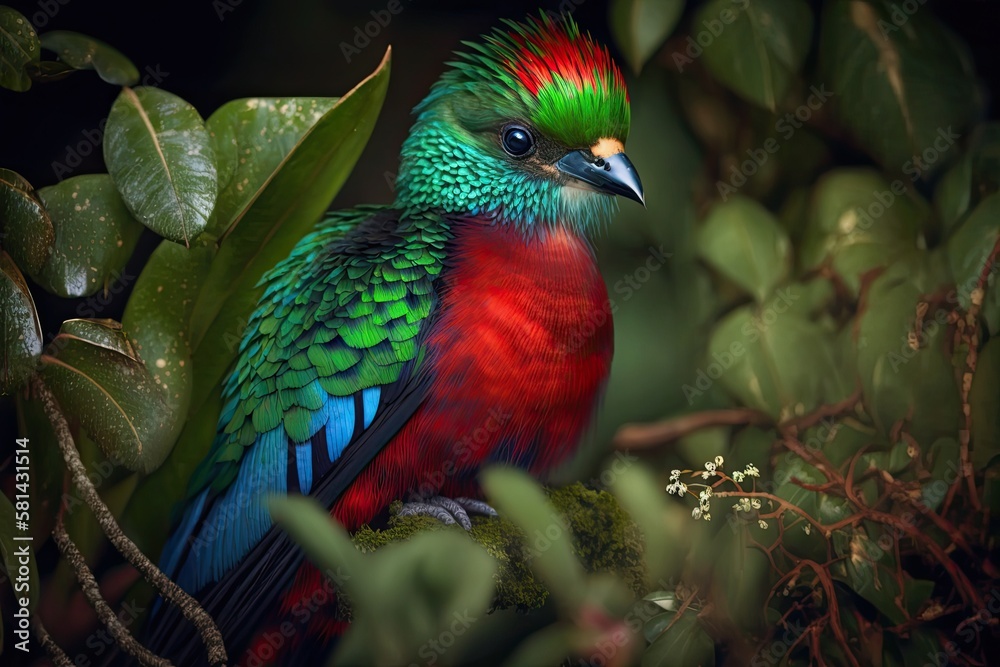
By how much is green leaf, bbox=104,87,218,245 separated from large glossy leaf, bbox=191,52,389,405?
14 cm

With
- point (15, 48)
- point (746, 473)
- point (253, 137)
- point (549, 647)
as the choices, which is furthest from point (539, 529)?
point (15, 48)

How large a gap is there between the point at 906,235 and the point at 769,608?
873 mm

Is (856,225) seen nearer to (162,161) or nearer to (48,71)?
(162,161)

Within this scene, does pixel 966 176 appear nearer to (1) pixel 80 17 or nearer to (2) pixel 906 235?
(2) pixel 906 235

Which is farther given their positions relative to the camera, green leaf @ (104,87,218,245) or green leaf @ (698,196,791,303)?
green leaf @ (698,196,791,303)

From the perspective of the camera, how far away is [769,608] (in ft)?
6.44

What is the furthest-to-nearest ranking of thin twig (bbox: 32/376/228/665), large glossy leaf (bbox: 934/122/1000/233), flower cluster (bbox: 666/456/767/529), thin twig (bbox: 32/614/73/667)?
large glossy leaf (bbox: 934/122/1000/233), flower cluster (bbox: 666/456/767/529), thin twig (bbox: 32/614/73/667), thin twig (bbox: 32/376/228/665)

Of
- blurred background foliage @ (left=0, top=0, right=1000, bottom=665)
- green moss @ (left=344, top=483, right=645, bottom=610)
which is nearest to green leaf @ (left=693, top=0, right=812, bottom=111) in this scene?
blurred background foliage @ (left=0, top=0, right=1000, bottom=665)

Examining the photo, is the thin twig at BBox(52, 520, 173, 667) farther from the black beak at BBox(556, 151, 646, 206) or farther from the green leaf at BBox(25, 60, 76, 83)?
the black beak at BBox(556, 151, 646, 206)

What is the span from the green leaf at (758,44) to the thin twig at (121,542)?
1541 mm

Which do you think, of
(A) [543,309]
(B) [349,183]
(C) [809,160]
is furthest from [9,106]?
(C) [809,160]

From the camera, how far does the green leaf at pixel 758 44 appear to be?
2.01 meters

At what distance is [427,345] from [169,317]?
55 cm

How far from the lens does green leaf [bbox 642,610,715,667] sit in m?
1.90
